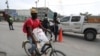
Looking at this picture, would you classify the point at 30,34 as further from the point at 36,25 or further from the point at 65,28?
the point at 65,28

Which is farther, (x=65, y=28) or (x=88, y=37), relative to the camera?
(x=65, y=28)

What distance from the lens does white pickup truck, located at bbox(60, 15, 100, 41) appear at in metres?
17.2

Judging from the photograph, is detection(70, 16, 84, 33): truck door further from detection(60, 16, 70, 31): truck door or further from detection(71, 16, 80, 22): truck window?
detection(60, 16, 70, 31): truck door

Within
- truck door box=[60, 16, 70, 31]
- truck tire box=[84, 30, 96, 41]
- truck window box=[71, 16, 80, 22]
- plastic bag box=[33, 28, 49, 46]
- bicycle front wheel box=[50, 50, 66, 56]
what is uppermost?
plastic bag box=[33, 28, 49, 46]

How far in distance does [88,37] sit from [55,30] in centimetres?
316

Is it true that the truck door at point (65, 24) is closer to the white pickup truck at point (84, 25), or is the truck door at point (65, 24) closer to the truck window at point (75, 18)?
the white pickup truck at point (84, 25)

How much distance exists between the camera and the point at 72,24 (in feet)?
60.6

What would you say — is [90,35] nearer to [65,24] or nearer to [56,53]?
[65,24]

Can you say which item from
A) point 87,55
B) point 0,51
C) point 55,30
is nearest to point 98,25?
point 55,30

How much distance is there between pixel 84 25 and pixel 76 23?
748mm

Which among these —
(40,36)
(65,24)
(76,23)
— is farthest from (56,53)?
(65,24)

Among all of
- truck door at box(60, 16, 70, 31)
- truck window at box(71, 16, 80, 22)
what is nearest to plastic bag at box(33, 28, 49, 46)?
truck window at box(71, 16, 80, 22)

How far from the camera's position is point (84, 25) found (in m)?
17.8

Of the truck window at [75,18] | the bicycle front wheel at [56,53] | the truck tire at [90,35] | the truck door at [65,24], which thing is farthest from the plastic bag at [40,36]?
the truck door at [65,24]
